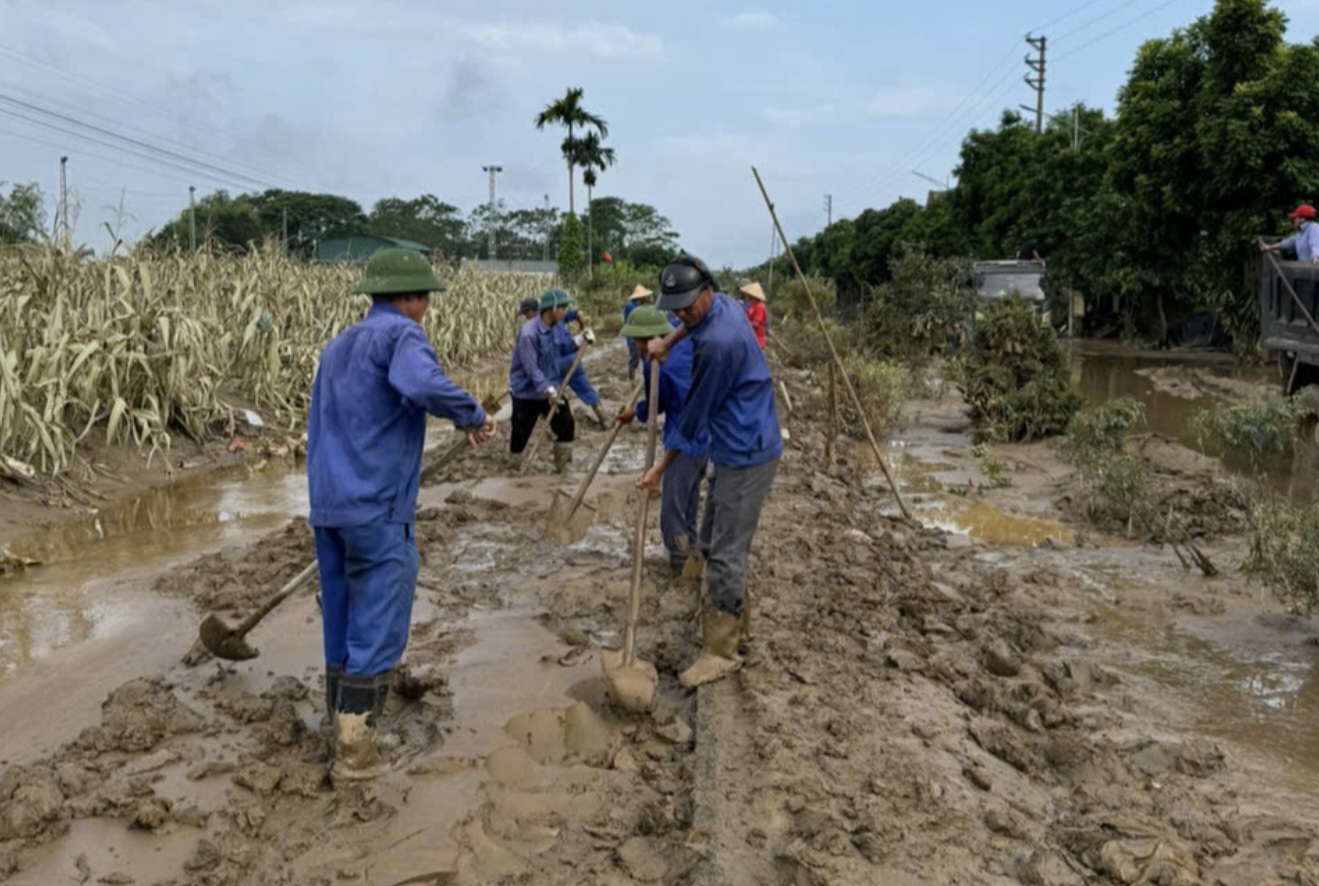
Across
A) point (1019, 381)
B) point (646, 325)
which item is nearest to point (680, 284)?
point (646, 325)

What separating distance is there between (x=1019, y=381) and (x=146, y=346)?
896 cm

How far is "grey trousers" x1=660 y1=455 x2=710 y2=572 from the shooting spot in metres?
5.92

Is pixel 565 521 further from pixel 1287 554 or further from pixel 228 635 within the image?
pixel 1287 554

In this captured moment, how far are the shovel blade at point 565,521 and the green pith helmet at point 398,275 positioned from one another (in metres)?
2.31

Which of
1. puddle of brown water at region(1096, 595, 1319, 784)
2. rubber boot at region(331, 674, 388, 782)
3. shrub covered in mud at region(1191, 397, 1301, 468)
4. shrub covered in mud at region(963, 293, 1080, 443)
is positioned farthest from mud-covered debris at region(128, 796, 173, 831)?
shrub covered in mud at region(963, 293, 1080, 443)

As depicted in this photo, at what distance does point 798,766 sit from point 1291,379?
9.04m

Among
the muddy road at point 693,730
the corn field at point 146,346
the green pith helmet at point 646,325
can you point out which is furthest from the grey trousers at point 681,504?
the corn field at point 146,346

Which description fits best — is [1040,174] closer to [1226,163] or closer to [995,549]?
[1226,163]

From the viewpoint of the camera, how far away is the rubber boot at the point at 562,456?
31.1 ft

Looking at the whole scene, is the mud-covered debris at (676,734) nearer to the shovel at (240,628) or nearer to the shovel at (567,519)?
the shovel at (240,628)

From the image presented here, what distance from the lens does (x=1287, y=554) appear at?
5.38 meters

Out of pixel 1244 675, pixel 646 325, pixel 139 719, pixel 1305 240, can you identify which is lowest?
pixel 1244 675

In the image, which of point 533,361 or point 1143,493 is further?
point 533,361

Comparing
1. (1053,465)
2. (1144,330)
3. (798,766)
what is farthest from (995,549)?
(1144,330)
